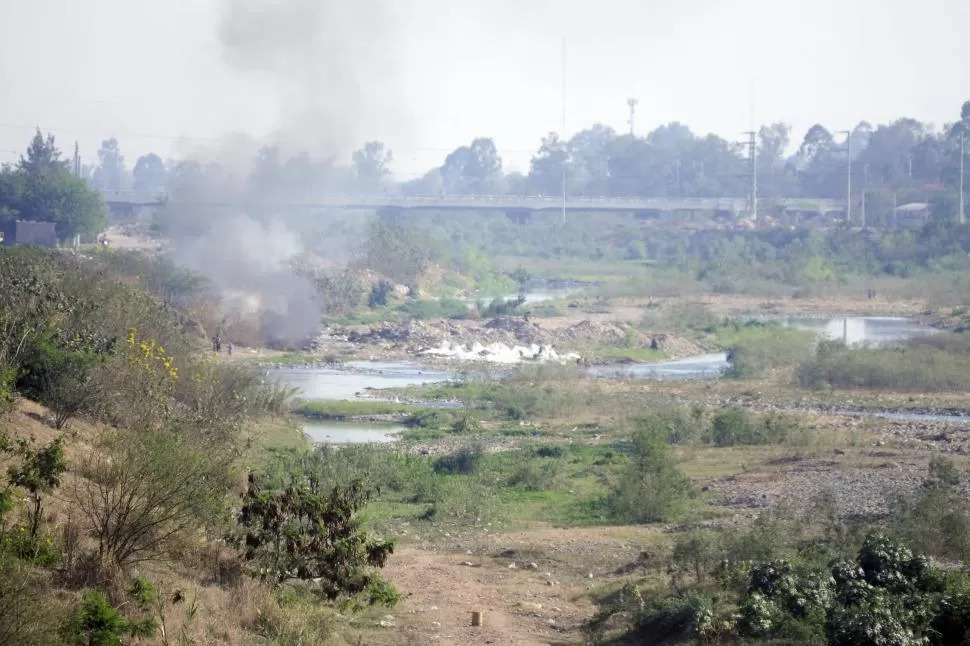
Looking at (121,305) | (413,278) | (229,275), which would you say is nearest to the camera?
(121,305)

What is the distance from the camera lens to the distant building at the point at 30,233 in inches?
2243

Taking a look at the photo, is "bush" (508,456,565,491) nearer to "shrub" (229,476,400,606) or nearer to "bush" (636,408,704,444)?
"bush" (636,408,704,444)

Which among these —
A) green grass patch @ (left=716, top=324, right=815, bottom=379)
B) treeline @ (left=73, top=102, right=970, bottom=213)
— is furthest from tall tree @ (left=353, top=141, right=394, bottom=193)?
green grass patch @ (left=716, top=324, right=815, bottom=379)

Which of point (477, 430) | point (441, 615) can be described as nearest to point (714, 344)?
point (477, 430)

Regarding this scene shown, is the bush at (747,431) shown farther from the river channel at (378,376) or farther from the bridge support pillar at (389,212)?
the bridge support pillar at (389,212)

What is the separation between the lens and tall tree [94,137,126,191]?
14075 centimetres

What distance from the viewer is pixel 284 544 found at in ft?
43.1

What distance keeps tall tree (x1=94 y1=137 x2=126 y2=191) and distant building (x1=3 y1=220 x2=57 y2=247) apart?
8069 centimetres

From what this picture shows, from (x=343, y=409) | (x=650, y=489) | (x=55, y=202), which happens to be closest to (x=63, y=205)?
(x=55, y=202)

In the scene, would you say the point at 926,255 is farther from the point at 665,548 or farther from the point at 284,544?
the point at 284,544

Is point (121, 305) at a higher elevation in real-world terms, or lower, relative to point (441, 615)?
higher

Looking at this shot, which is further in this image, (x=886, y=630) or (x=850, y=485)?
(x=850, y=485)

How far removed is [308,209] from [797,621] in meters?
46.8

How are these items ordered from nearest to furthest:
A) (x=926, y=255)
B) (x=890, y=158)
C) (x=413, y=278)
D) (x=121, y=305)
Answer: (x=121, y=305) < (x=413, y=278) < (x=926, y=255) < (x=890, y=158)
